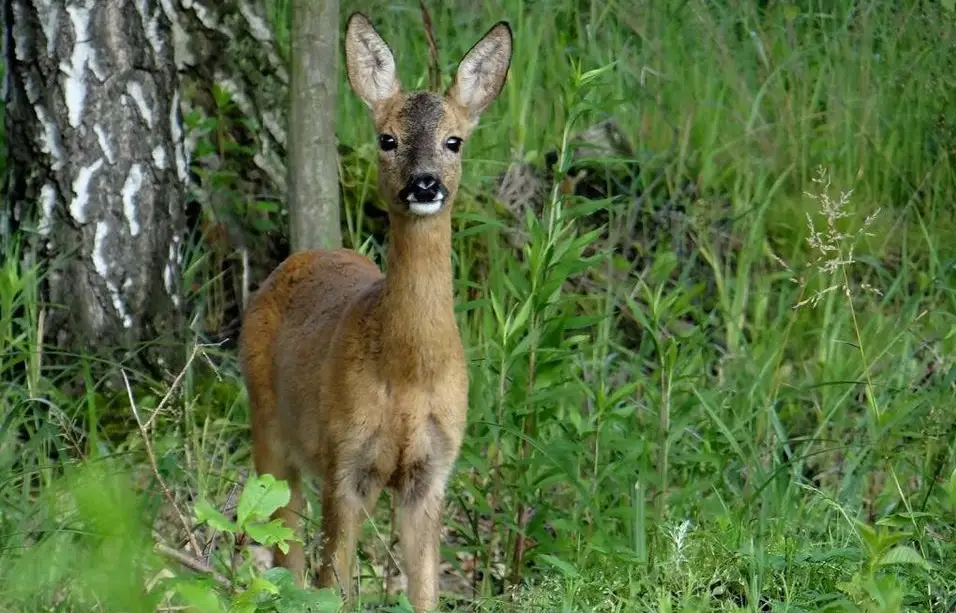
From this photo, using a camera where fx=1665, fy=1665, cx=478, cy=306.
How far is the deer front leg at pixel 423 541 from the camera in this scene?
4648mm

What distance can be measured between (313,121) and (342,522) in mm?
1689

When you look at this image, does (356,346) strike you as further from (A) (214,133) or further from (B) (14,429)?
(A) (214,133)

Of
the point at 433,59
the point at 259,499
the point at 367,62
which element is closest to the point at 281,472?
the point at 367,62

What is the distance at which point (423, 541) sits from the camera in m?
4.67

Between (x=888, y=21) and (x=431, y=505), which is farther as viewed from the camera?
(x=888, y=21)

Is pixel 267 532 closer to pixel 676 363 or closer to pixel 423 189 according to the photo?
pixel 423 189

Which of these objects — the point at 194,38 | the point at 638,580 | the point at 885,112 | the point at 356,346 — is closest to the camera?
the point at 638,580

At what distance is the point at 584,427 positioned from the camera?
460 cm

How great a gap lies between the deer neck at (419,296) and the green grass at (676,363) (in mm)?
150

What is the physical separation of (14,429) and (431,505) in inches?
50.7

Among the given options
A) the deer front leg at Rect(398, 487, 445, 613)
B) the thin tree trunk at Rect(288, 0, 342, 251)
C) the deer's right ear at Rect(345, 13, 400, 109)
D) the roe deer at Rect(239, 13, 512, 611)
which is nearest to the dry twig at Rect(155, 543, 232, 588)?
the roe deer at Rect(239, 13, 512, 611)

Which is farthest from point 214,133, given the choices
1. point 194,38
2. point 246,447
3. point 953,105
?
point 953,105

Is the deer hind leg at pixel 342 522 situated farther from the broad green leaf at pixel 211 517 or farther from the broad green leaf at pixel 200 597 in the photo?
the broad green leaf at pixel 200 597

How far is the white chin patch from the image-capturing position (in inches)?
175
